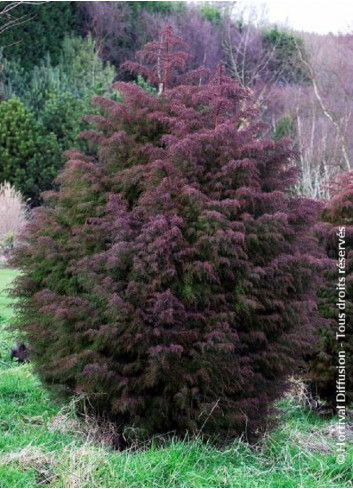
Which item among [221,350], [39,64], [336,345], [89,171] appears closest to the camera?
[221,350]

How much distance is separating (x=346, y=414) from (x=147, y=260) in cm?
269

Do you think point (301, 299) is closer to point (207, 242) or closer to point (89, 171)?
point (207, 242)

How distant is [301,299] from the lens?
426cm

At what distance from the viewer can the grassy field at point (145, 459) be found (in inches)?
136

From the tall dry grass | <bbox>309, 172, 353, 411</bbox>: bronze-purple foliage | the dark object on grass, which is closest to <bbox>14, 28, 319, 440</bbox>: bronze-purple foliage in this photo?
<bbox>309, 172, 353, 411</bbox>: bronze-purple foliage

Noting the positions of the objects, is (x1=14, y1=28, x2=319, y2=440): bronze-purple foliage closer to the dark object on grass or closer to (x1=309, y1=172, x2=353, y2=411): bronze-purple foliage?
(x1=309, y1=172, x2=353, y2=411): bronze-purple foliage

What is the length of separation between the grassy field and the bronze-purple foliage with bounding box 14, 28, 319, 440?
0.59 feet

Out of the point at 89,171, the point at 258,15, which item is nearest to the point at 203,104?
the point at 89,171

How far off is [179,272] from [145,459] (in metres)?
1.07

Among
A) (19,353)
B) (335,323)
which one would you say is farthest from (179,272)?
(19,353)

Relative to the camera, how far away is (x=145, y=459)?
3607mm

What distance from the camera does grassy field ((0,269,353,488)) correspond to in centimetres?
345

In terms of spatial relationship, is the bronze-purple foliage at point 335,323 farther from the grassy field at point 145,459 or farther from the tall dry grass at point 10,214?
the tall dry grass at point 10,214

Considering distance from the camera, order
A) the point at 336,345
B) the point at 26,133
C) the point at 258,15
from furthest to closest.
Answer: the point at 258,15 → the point at 26,133 → the point at 336,345
